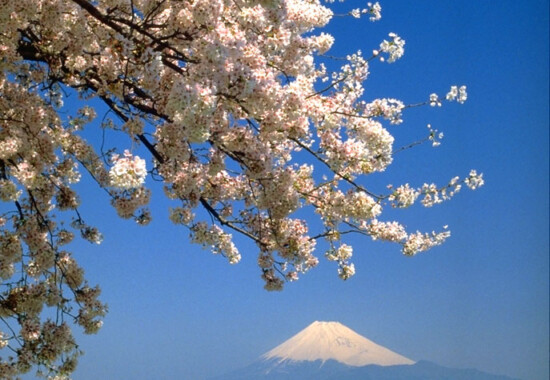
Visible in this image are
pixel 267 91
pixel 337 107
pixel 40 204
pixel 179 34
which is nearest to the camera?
pixel 267 91

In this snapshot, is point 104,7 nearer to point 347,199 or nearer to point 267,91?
point 267,91

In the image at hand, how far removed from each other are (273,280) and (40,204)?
153 inches

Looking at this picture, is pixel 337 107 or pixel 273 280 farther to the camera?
pixel 273 280

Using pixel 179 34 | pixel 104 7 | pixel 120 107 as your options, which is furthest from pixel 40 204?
pixel 179 34

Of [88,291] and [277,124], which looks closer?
[277,124]

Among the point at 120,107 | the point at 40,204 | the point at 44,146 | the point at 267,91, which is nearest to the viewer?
the point at 267,91

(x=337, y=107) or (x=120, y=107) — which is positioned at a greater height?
(x=120, y=107)

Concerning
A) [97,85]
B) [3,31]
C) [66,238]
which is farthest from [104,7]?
[66,238]

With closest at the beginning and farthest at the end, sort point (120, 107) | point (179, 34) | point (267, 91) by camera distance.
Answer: point (267, 91), point (179, 34), point (120, 107)

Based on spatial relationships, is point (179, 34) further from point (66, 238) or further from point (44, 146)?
point (66, 238)

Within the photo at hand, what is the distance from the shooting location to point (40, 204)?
9.39 metres

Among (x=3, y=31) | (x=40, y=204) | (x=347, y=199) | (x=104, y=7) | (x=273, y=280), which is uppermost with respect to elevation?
(x=104, y=7)

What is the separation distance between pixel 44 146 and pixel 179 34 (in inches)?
107

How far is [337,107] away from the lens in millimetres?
7320
